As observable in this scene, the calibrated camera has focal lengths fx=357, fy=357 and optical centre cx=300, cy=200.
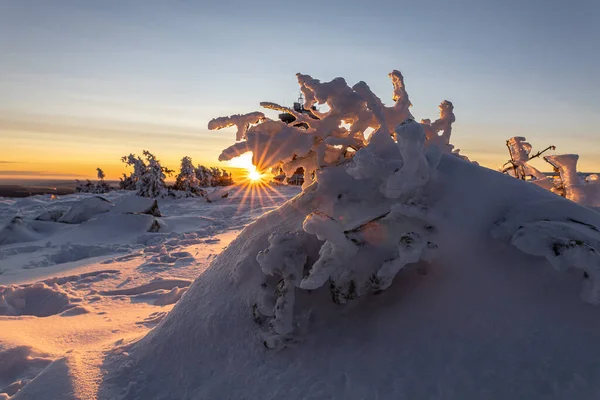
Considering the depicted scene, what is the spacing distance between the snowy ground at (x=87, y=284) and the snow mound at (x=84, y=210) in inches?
21.2

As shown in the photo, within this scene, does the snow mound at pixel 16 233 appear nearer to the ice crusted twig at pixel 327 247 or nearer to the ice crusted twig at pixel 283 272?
the ice crusted twig at pixel 283 272

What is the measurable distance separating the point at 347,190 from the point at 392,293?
566mm

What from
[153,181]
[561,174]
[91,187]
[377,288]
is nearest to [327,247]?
[377,288]

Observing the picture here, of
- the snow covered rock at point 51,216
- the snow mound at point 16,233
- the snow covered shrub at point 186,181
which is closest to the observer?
the snow mound at point 16,233

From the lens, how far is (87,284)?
16.0 feet

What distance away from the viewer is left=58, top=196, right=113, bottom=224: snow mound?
34.3 feet

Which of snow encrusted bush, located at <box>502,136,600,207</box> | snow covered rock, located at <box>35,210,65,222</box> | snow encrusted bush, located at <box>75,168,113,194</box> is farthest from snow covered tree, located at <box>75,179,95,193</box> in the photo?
snow encrusted bush, located at <box>502,136,600,207</box>

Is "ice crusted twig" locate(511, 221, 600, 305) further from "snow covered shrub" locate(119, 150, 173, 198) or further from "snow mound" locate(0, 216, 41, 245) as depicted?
"snow covered shrub" locate(119, 150, 173, 198)

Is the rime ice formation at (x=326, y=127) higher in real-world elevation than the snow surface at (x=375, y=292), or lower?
higher

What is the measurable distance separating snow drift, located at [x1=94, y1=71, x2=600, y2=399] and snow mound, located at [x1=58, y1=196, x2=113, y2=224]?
10.1 metres

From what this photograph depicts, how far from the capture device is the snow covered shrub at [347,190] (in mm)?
1478

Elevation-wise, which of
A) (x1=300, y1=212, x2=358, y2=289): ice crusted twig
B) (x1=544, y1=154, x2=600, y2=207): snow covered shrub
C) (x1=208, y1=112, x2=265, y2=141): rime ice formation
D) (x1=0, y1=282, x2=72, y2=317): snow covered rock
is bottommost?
(x1=0, y1=282, x2=72, y2=317): snow covered rock

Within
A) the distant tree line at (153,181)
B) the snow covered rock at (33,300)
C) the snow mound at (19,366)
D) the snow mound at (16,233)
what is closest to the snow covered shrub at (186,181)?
the distant tree line at (153,181)

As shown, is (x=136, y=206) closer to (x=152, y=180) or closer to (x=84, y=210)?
(x=84, y=210)
